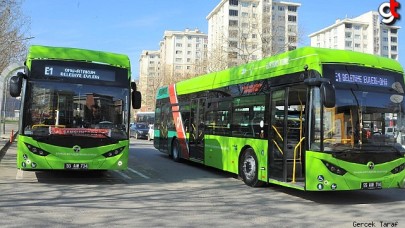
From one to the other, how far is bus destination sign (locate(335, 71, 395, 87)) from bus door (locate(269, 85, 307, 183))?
37.0 inches

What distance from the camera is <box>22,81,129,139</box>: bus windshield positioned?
32.9ft

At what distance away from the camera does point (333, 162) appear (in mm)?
8430

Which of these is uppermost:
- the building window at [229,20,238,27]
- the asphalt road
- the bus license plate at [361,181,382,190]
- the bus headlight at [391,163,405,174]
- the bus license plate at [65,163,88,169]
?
the building window at [229,20,238,27]

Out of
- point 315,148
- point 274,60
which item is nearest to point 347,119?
point 315,148

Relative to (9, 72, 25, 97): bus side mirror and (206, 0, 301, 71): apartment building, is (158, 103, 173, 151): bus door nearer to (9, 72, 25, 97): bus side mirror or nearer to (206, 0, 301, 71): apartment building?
(9, 72, 25, 97): bus side mirror

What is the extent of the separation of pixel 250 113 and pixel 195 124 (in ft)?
12.8

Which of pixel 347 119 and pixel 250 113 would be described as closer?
pixel 347 119

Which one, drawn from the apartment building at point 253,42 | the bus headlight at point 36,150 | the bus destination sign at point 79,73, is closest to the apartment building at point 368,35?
the apartment building at point 253,42

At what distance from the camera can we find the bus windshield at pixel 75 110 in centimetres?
1003

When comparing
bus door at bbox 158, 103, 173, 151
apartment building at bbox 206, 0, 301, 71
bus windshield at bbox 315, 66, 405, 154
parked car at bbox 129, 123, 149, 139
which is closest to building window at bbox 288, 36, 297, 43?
apartment building at bbox 206, 0, 301, 71

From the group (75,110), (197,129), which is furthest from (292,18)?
(75,110)

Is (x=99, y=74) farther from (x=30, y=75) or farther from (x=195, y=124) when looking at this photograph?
(x=195, y=124)

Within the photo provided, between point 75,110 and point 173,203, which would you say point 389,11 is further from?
point 75,110

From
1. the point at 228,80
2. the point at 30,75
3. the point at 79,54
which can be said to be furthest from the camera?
the point at 228,80
